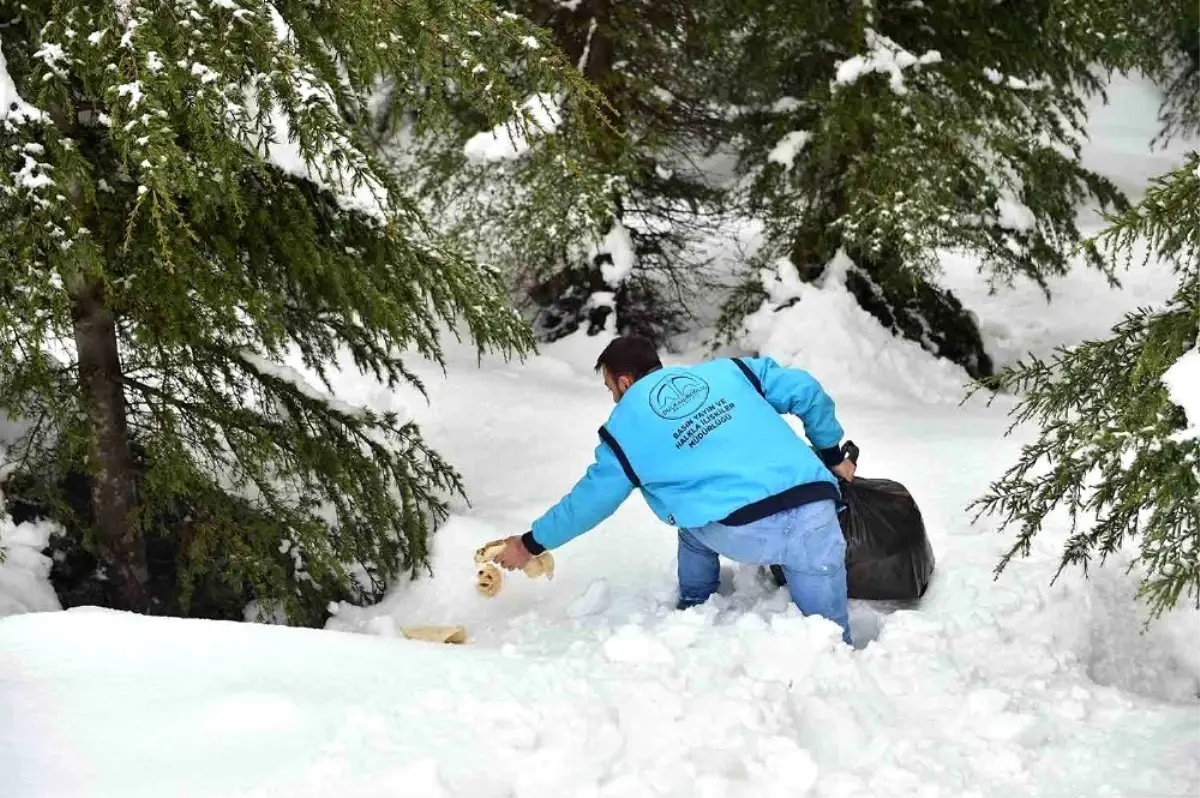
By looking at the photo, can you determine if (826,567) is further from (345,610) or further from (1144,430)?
(345,610)

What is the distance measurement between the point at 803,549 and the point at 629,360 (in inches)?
39.1

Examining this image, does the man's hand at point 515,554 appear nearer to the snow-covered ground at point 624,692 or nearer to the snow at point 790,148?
the snow-covered ground at point 624,692

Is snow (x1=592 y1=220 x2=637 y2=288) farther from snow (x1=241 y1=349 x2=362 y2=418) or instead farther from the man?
the man

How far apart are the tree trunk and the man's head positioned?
2.02 m

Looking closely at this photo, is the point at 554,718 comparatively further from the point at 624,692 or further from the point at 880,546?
the point at 880,546

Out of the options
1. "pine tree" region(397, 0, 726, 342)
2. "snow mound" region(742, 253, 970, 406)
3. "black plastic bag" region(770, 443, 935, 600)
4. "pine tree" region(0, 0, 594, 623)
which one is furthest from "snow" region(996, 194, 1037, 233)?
"pine tree" region(0, 0, 594, 623)

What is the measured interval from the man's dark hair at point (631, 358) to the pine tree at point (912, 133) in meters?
4.54

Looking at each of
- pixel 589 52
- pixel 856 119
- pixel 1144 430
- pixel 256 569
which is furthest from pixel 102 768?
pixel 589 52

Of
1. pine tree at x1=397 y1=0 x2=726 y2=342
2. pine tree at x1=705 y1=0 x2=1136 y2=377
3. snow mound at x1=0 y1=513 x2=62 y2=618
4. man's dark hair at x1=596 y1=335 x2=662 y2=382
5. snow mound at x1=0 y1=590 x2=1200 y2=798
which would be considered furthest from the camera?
pine tree at x1=397 y1=0 x2=726 y2=342

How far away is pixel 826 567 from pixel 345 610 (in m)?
2.37

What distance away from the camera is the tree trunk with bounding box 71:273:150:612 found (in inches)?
171

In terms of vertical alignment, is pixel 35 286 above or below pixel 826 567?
above

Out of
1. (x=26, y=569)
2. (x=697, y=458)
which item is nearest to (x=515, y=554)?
(x=697, y=458)

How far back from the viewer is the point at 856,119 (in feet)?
27.5
